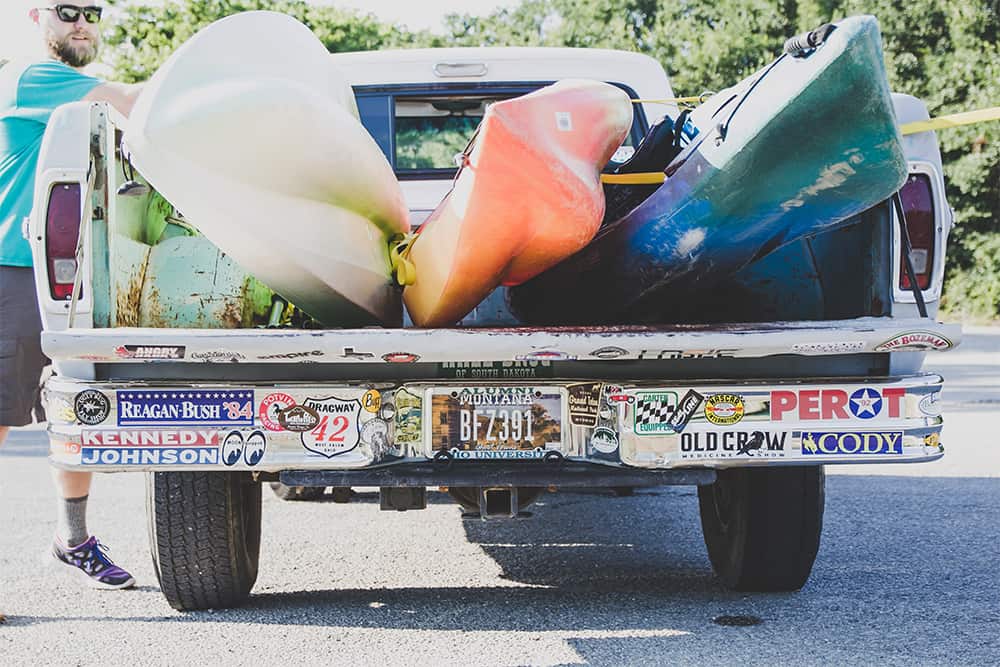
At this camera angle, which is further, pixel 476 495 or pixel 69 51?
pixel 69 51

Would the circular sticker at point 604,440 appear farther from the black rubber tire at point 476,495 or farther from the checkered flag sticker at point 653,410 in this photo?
the black rubber tire at point 476,495

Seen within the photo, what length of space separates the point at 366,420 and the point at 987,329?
20.9 metres

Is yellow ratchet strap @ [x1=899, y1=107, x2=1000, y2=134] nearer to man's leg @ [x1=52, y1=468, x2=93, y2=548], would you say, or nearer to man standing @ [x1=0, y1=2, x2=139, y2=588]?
man standing @ [x1=0, y1=2, x2=139, y2=588]

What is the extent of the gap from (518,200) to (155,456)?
1.19 meters

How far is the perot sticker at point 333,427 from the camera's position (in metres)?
3.55

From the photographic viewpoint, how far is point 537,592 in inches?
178

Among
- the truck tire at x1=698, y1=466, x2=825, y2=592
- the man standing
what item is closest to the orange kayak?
the truck tire at x1=698, y1=466, x2=825, y2=592

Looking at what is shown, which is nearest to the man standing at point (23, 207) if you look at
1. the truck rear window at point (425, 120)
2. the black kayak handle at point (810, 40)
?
the truck rear window at point (425, 120)

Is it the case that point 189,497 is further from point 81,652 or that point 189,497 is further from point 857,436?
point 857,436

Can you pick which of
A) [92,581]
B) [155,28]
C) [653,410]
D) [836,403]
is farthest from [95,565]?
[155,28]

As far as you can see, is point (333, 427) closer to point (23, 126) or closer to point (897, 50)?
point (23, 126)

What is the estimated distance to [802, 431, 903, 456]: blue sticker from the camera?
3.57 metres

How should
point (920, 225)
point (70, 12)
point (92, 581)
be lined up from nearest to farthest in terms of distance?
point (920, 225) → point (92, 581) → point (70, 12)

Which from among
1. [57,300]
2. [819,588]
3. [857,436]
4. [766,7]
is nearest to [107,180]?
[57,300]
